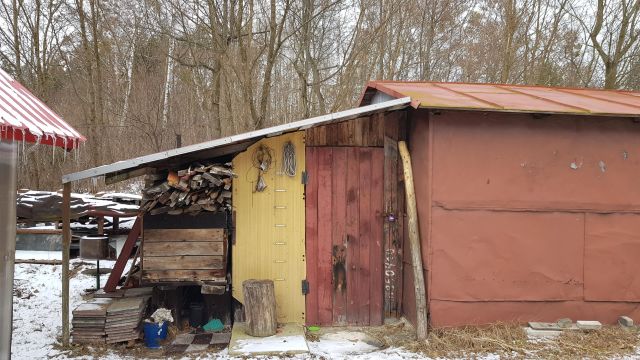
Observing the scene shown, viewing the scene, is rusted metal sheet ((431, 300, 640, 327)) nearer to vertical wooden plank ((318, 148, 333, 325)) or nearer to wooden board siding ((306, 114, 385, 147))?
vertical wooden plank ((318, 148, 333, 325))

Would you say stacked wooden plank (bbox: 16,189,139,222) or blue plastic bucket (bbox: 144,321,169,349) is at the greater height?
stacked wooden plank (bbox: 16,189,139,222)

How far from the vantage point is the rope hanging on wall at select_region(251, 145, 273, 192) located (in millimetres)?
6699

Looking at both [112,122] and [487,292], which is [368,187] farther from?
[112,122]

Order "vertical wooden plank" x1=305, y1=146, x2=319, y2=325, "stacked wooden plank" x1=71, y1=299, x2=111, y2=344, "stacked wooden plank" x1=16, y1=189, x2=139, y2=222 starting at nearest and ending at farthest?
"stacked wooden plank" x1=71, y1=299, x2=111, y2=344 < "vertical wooden plank" x1=305, y1=146, x2=319, y2=325 < "stacked wooden plank" x1=16, y1=189, x2=139, y2=222

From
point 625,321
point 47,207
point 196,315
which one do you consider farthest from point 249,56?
point 625,321

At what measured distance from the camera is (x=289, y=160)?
674 centimetres

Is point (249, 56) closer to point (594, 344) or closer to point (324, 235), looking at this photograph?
point (324, 235)

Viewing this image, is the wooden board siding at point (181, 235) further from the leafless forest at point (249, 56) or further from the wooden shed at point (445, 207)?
the leafless forest at point (249, 56)

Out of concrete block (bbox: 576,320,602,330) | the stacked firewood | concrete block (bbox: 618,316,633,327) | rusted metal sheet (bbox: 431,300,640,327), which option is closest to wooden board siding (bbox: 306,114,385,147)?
the stacked firewood

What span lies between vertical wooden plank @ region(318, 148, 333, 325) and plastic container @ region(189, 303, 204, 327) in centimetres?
166

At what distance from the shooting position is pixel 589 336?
19.6 ft

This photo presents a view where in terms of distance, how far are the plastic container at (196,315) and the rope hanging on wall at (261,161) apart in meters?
1.85

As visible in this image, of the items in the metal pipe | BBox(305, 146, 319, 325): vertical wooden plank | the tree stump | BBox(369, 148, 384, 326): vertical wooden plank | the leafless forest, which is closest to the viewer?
the metal pipe

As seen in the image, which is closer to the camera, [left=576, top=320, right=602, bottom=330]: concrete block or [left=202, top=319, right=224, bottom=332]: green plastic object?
[left=576, top=320, right=602, bottom=330]: concrete block
